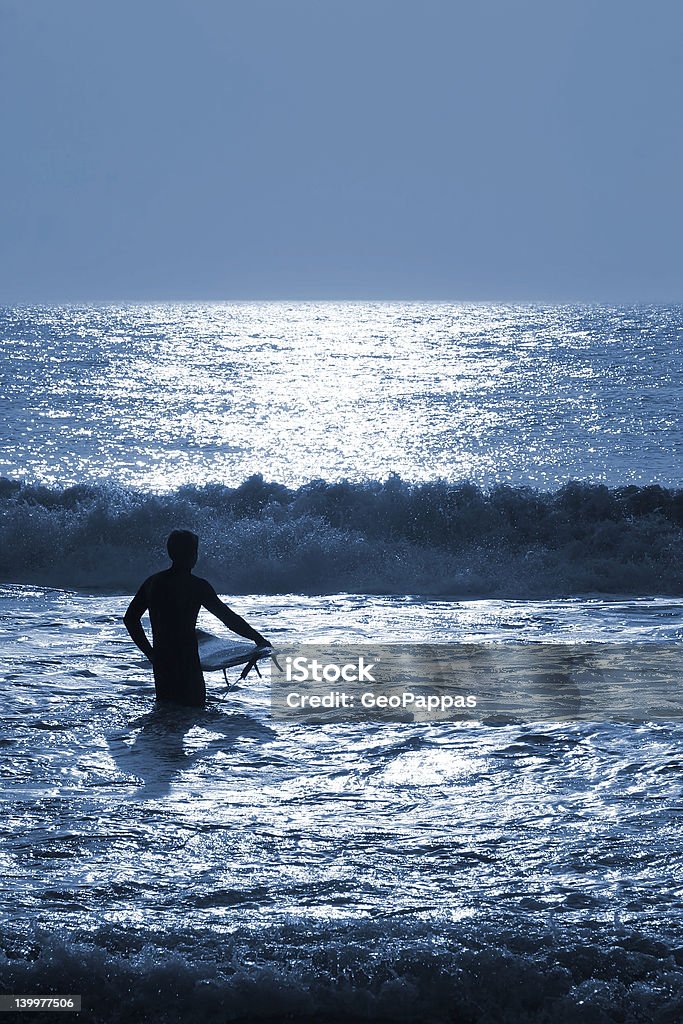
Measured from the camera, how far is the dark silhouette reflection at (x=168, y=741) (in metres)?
6.97

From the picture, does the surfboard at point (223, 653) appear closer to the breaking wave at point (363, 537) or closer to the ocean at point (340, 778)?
the ocean at point (340, 778)

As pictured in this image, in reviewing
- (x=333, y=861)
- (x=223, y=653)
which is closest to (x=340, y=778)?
(x=333, y=861)

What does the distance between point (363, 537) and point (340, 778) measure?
34.7ft

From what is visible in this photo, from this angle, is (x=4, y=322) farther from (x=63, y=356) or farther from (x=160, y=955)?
(x=160, y=955)

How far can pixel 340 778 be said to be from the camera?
7008mm

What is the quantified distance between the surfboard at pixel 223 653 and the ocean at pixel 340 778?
318mm

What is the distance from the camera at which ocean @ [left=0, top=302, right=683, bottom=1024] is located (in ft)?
15.5

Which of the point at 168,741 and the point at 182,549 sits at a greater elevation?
the point at 182,549

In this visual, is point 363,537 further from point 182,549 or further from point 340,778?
point 340,778

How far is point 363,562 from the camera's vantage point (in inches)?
637

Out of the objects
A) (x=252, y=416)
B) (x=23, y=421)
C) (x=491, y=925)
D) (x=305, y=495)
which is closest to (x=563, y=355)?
(x=252, y=416)

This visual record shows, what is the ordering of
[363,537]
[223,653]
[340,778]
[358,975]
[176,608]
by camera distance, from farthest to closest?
[363,537]
[223,653]
[176,608]
[340,778]
[358,975]

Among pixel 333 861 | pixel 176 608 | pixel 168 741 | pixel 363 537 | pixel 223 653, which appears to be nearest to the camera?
pixel 333 861

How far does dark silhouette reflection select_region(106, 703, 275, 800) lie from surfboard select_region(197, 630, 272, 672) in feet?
1.37
